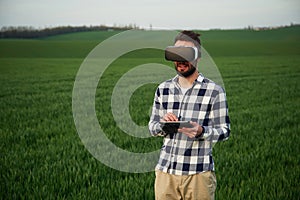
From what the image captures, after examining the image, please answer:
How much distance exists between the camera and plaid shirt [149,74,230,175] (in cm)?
254

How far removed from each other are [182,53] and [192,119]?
0.50 meters

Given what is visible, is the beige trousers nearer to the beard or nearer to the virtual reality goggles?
the beard

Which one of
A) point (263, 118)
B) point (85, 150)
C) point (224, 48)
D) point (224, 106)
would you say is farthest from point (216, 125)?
point (224, 48)

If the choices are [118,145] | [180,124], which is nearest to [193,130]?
[180,124]

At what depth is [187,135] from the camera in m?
2.48

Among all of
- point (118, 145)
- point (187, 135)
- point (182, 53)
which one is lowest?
point (118, 145)

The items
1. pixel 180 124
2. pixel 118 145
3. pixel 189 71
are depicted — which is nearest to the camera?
pixel 180 124

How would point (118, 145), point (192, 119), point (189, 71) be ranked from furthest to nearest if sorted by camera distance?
point (118, 145) → point (192, 119) → point (189, 71)

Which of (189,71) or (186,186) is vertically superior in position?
Answer: (189,71)

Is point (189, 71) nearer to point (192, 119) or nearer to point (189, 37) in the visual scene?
point (189, 37)

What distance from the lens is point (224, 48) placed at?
172 feet

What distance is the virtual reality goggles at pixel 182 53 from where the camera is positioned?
2.37 metres

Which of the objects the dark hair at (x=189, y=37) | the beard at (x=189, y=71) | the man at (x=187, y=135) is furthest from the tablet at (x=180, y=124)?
the dark hair at (x=189, y=37)

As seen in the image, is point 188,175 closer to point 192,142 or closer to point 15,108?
point 192,142
